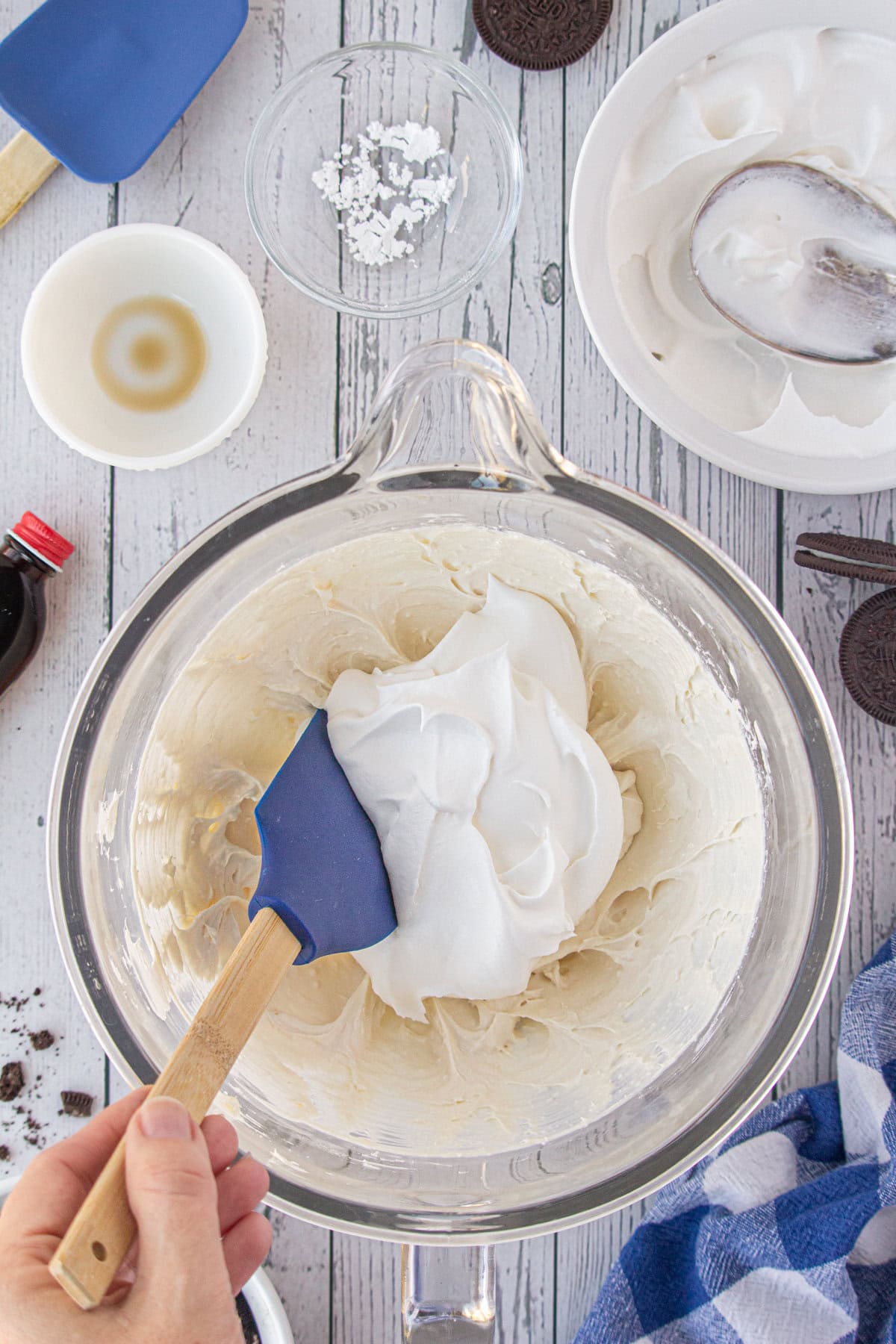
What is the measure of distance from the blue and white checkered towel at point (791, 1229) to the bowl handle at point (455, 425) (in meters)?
0.57

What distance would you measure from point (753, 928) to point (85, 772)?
1.56ft

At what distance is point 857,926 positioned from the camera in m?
0.95

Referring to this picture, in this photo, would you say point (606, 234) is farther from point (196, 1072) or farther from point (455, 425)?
point (196, 1072)

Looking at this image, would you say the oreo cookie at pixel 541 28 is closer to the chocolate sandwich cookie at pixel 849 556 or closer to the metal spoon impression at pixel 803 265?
the metal spoon impression at pixel 803 265

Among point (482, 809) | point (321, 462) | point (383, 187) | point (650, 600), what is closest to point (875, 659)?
point (650, 600)

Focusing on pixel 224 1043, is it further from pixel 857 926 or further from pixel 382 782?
pixel 857 926

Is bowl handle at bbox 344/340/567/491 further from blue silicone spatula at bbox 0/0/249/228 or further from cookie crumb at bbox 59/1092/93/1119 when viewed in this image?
cookie crumb at bbox 59/1092/93/1119

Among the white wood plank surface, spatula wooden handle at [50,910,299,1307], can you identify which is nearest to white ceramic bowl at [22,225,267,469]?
the white wood plank surface

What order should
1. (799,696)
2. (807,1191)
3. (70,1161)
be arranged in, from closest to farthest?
(70,1161) < (799,696) < (807,1191)

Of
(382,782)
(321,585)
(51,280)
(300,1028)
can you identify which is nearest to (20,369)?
(51,280)

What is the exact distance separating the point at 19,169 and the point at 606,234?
0.54 m

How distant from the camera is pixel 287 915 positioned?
685 mm

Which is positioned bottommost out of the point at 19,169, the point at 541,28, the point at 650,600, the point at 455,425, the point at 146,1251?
the point at 146,1251

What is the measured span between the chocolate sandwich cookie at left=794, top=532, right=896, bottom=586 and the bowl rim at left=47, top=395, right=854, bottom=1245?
0.23m
